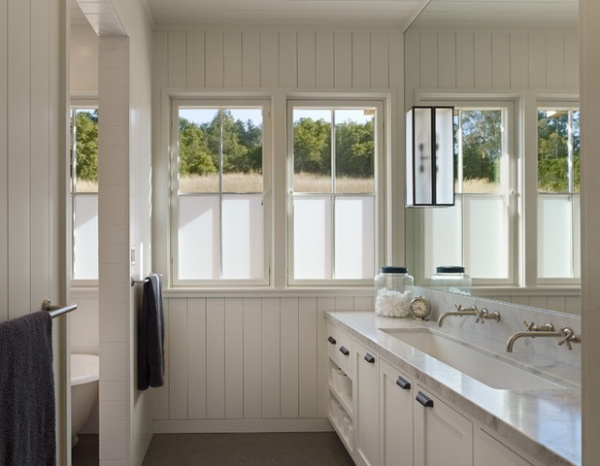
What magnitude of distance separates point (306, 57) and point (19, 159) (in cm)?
254

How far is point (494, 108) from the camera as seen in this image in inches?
96.4

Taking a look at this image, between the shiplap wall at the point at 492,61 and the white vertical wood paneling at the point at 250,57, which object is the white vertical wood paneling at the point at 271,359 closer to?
the white vertical wood paneling at the point at 250,57

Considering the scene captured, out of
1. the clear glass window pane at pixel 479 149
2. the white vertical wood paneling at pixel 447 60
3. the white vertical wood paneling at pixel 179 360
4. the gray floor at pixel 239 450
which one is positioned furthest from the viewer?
the white vertical wood paneling at pixel 179 360

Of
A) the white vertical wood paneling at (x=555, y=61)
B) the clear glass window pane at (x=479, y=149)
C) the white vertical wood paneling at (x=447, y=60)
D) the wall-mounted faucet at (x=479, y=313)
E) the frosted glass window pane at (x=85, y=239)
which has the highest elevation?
the white vertical wood paneling at (x=447, y=60)

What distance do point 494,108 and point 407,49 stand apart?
1414 mm

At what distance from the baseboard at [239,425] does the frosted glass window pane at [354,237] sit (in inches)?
38.3

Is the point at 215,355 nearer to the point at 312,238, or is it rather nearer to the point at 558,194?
the point at 312,238

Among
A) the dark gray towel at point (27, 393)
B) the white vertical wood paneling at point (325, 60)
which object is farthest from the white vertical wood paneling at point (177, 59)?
the dark gray towel at point (27, 393)

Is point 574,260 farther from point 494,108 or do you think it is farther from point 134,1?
point 134,1

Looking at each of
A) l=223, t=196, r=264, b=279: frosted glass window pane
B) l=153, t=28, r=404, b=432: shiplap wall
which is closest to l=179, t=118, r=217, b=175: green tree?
l=153, t=28, r=404, b=432: shiplap wall

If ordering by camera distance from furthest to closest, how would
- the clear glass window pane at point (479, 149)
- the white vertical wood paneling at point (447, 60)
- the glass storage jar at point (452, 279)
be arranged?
the white vertical wood paneling at point (447, 60)
the glass storage jar at point (452, 279)
the clear glass window pane at point (479, 149)

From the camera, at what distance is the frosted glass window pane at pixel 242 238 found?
3.79m

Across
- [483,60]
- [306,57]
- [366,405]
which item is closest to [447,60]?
[483,60]

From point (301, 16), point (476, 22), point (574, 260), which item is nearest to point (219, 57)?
point (301, 16)
